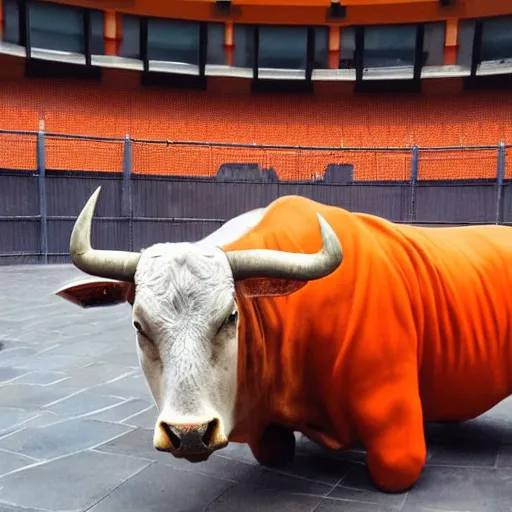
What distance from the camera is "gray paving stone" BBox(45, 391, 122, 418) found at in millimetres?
4275

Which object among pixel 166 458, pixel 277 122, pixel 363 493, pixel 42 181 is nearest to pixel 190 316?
pixel 363 493

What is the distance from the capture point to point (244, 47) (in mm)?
18344

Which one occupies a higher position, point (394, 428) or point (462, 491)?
→ point (394, 428)

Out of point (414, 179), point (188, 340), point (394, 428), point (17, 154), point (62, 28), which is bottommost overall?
point (394, 428)

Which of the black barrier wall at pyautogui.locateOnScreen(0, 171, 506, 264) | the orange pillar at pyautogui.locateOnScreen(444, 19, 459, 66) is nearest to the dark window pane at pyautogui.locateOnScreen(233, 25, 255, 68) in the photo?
the black barrier wall at pyautogui.locateOnScreen(0, 171, 506, 264)

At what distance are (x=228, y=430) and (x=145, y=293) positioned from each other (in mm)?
642

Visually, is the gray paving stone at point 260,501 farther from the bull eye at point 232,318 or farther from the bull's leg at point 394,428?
the bull eye at point 232,318

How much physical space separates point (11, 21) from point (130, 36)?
3.25m

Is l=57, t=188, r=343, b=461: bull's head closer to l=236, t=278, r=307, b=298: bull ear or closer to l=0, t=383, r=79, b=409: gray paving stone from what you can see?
l=236, t=278, r=307, b=298: bull ear

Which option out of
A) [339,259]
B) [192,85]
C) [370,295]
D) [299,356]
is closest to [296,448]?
[299,356]

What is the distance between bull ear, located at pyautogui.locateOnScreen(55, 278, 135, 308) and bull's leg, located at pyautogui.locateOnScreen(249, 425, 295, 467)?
107 cm

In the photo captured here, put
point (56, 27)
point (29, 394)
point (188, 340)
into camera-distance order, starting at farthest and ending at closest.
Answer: point (56, 27) < point (29, 394) < point (188, 340)

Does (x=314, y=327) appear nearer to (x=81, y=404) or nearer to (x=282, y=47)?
(x=81, y=404)

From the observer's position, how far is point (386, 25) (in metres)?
18.0
